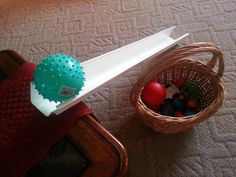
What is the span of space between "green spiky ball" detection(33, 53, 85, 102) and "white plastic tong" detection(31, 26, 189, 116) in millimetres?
34

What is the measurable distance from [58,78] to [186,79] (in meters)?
0.61

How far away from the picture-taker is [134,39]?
140 cm

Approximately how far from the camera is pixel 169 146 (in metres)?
1.06

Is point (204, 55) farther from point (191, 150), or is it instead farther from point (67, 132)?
point (67, 132)

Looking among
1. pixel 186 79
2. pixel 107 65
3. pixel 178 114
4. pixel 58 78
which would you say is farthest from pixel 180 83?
pixel 58 78

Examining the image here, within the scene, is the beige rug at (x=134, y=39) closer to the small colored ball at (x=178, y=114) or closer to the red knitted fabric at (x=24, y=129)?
the small colored ball at (x=178, y=114)

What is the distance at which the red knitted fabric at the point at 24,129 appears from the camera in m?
0.68

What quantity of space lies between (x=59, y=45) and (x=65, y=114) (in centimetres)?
80

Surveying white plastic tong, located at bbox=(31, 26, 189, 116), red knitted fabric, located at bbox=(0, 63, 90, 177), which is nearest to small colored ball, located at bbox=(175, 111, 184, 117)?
white plastic tong, located at bbox=(31, 26, 189, 116)

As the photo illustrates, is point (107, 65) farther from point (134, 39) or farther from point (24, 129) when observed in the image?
point (134, 39)

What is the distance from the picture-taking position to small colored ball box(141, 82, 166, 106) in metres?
1.04

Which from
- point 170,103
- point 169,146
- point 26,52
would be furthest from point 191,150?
point 26,52

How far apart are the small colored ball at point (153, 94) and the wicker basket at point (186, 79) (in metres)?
0.08

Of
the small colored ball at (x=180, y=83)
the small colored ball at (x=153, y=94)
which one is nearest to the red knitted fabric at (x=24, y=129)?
the small colored ball at (x=153, y=94)
